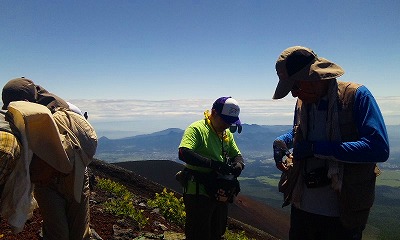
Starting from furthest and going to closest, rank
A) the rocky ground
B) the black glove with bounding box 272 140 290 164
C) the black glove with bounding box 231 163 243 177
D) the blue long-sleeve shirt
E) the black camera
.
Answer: the rocky ground, the black glove with bounding box 231 163 243 177, the black glove with bounding box 272 140 290 164, the black camera, the blue long-sleeve shirt

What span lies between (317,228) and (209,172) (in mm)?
1712

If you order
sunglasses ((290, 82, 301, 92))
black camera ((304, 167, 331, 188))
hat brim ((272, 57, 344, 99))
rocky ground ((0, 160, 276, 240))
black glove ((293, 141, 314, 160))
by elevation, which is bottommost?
rocky ground ((0, 160, 276, 240))

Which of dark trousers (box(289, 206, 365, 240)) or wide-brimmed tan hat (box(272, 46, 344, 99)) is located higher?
wide-brimmed tan hat (box(272, 46, 344, 99))

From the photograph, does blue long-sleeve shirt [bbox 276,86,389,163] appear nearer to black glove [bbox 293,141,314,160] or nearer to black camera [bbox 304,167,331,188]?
black glove [bbox 293,141,314,160]

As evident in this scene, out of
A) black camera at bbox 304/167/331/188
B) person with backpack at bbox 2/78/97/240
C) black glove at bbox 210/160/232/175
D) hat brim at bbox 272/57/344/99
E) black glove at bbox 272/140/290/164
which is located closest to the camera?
person with backpack at bbox 2/78/97/240

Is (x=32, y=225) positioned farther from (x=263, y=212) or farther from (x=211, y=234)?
(x=263, y=212)

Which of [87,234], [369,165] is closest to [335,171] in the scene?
[369,165]

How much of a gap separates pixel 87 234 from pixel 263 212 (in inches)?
494

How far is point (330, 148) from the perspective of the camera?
2594 millimetres

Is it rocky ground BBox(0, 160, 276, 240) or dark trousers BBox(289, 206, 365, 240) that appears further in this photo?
rocky ground BBox(0, 160, 276, 240)

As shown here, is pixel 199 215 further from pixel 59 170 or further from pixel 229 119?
pixel 59 170

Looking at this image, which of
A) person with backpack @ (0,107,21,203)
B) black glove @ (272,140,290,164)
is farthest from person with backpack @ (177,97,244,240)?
person with backpack @ (0,107,21,203)

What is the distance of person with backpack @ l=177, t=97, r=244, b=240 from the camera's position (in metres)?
4.23

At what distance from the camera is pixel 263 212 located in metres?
15.1
